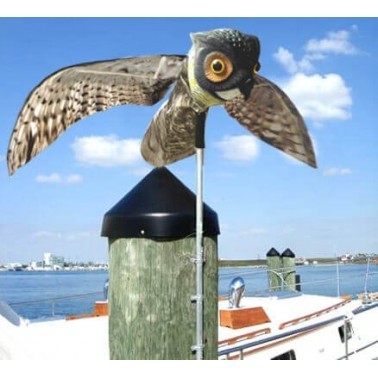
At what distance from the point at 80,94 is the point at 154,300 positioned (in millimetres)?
854

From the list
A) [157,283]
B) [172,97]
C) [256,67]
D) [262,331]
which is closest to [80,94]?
[172,97]

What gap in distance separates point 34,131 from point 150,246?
61cm

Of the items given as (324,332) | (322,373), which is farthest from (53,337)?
(324,332)

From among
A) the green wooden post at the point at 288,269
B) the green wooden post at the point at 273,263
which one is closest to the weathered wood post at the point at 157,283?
the green wooden post at the point at 288,269

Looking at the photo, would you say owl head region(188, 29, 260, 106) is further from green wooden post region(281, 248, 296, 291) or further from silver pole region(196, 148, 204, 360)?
green wooden post region(281, 248, 296, 291)

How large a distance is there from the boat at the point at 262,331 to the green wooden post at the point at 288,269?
2.10m

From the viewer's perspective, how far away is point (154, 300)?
170cm

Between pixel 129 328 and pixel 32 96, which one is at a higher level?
pixel 32 96

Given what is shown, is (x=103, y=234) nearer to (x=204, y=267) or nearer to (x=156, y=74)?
(x=204, y=267)

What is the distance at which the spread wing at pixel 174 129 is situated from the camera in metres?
1.99

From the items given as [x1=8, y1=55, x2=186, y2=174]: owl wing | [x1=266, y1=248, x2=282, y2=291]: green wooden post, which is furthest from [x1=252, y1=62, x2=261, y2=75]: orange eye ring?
[x1=266, y1=248, x2=282, y2=291]: green wooden post

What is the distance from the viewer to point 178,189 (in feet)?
6.22

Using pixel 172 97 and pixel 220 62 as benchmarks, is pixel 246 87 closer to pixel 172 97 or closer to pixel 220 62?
pixel 220 62

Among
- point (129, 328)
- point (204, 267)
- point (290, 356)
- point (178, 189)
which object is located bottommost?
point (290, 356)
